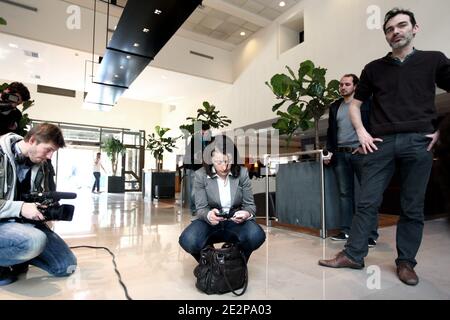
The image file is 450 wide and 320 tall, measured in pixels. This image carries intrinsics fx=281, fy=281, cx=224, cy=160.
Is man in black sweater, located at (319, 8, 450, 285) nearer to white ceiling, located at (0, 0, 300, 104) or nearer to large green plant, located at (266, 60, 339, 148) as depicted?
large green plant, located at (266, 60, 339, 148)

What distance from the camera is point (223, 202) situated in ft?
6.07

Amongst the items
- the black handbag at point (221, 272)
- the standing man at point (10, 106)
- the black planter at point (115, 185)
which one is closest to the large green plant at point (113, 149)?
the black planter at point (115, 185)

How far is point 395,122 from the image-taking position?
1.66 m

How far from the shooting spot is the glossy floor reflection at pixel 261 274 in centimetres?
147

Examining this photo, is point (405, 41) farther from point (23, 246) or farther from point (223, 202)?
point (23, 246)

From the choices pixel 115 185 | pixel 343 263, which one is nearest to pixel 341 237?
pixel 343 263

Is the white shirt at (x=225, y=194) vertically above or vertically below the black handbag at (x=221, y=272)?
above

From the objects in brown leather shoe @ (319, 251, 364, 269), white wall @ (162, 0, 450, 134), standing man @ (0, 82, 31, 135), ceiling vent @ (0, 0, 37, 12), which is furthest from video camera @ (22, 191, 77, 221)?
ceiling vent @ (0, 0, 37, 12)

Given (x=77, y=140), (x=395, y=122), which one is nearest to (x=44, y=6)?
(x=77, y=140)

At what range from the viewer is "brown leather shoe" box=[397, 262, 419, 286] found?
5.18 feet

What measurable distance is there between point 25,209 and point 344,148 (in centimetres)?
252

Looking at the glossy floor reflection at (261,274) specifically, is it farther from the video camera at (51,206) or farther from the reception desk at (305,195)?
the video camera at (51,206)

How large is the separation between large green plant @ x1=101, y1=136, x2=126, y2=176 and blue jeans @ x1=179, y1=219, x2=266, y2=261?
10161mm
